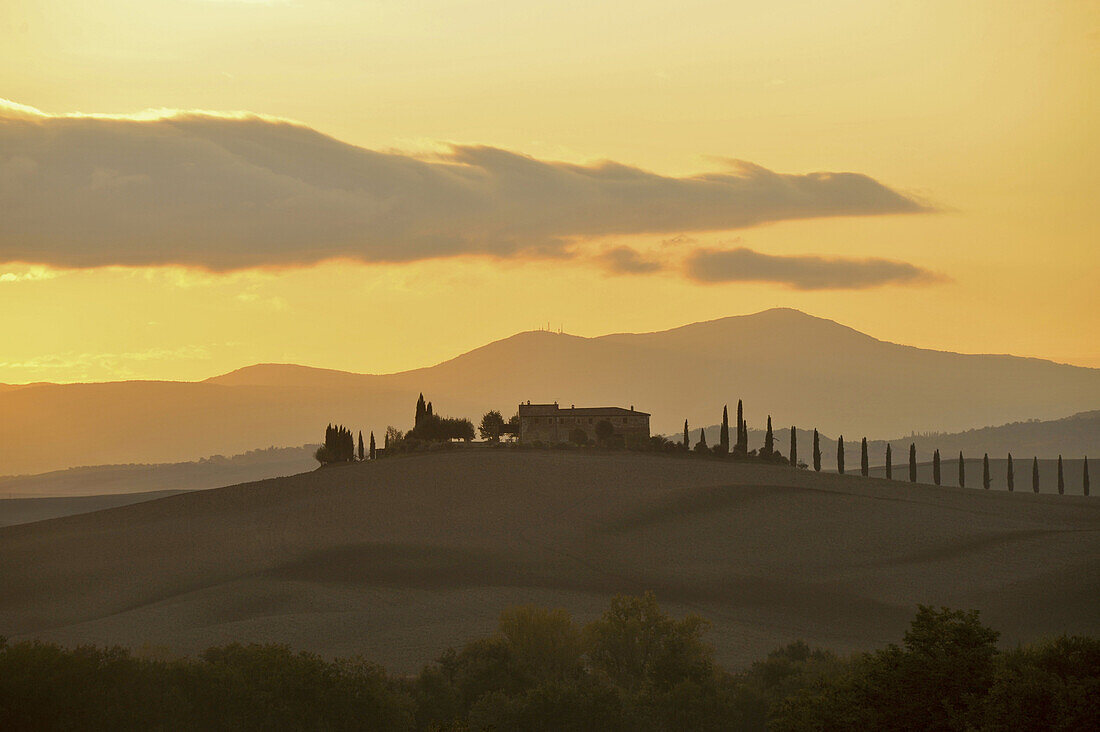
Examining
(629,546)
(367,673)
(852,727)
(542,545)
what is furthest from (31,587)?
(852,727)

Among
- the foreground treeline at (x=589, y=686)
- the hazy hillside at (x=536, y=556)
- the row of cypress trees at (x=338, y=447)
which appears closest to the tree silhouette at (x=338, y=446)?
the row of cypress trees at (x=338, y=447)

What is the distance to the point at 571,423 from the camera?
142 metres

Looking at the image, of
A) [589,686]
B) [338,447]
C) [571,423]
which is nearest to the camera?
[589,686]

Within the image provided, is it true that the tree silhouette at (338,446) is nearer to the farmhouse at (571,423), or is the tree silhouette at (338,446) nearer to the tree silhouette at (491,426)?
the tree silhouette at (491,426)

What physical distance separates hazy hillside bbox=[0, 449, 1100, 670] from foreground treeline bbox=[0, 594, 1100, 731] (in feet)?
25.2

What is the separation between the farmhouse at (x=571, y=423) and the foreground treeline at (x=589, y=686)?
79.9 metres

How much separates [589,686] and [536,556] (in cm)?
3961

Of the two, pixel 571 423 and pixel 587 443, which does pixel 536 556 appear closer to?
pixel 587 443

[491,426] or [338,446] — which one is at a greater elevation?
[491,426]

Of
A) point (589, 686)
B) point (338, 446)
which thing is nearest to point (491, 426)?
point (338, 446)

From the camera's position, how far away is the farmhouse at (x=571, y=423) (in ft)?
465

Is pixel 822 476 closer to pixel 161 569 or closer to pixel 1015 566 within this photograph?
pixel 1015 566

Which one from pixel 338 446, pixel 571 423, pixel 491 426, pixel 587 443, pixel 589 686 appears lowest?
pixel 589 686

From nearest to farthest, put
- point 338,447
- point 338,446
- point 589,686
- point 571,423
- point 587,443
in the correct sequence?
point 589,686 < point 587,443 < point 571,423 < point 338,447 < point 338,446
